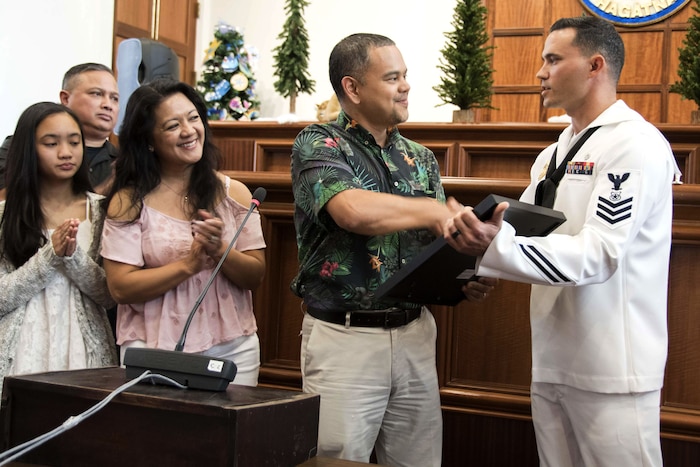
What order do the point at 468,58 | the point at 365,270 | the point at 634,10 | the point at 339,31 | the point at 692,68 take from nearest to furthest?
the point at 365,270 → the point at 692,68 → the point at 468,58 → the point at 634,10 → the point at 339,31

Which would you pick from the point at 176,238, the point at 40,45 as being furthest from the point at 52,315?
the point at 40,45

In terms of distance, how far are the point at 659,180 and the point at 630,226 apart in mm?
134

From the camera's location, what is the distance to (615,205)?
1.60 metres

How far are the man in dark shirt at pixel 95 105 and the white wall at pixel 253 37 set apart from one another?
2459 mm

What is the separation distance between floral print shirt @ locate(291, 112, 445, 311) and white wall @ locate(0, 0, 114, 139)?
3922 mm

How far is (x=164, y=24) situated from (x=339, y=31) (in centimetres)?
152

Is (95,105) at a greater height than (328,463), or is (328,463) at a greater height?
(95,105)

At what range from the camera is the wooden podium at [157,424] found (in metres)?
1.15

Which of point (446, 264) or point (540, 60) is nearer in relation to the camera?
point (446, 264)

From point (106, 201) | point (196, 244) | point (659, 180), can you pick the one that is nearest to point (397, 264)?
point (196, 244)

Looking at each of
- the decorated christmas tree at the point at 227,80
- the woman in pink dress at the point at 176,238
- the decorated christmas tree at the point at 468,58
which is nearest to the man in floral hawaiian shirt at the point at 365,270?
the woman in pink dress at the point at 176,238

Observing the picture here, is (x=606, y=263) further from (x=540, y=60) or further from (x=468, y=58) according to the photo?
(x=540, y=60)

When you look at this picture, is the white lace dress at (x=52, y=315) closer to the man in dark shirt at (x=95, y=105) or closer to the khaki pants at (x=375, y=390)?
the khaki pants at (x=375, y=390)

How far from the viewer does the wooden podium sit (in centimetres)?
115
